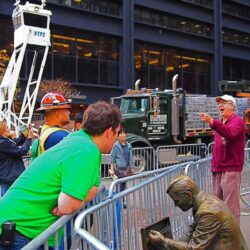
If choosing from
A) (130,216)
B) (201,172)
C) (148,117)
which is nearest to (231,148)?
(201,172)

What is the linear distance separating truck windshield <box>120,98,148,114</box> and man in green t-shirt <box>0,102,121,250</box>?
45.0 ft

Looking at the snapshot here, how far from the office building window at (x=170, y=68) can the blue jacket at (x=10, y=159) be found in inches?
1201

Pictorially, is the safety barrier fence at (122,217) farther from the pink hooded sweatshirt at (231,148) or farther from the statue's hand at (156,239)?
the pink hooded sweatshirt at (231,148)

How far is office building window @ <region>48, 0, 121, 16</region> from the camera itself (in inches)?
1274

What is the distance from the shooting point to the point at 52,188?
2941 mm

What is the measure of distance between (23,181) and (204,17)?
41.6 m

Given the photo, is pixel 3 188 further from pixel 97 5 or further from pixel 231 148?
pixel 97 5

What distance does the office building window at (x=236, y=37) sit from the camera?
4519 cm

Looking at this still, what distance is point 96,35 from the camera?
34.9m

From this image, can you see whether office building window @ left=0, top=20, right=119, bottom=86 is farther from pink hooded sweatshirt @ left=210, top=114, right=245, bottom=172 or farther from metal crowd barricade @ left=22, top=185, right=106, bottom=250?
metal crowd barricade @ left=22, top=185, right=106, bottom=250

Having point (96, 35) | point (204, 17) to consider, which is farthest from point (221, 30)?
point (96, 35)

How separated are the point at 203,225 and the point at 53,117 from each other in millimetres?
1856

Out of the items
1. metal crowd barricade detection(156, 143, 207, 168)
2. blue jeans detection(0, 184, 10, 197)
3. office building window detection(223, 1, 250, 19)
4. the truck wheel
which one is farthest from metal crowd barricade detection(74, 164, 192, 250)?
office building window detection(223, 1, 250, 19)

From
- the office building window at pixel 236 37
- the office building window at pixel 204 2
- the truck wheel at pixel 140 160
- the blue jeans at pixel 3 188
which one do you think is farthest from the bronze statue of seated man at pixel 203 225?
the office building window at pixel 236 37
